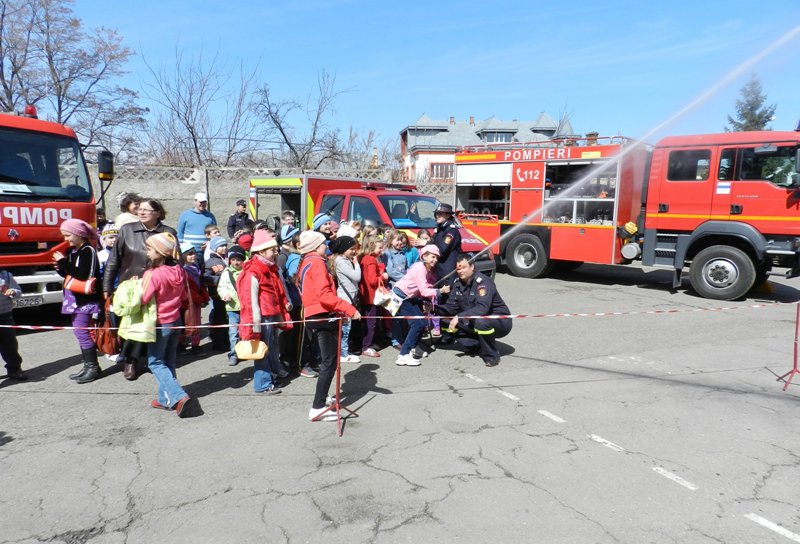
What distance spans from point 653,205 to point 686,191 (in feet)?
2.14

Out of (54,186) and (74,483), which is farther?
(54,186)

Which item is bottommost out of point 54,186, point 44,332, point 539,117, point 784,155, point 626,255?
point 44,332

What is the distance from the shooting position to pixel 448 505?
3.18m

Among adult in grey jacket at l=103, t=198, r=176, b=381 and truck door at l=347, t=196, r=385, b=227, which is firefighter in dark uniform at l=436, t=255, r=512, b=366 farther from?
truck door at l=347, t=196, r=385, b=227

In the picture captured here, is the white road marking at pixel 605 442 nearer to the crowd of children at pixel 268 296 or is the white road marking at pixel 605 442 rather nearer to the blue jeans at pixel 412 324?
the crowd of children at pixel 268 296

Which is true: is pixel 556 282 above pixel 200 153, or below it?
below

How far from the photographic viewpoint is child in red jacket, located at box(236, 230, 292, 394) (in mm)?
4703

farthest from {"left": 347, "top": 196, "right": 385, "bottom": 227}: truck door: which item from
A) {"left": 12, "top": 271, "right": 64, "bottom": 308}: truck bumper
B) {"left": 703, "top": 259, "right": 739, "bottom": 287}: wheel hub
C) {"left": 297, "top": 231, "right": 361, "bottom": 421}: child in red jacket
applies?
{"left": 703, "top": 259, "right": 739, "bottom": 287}: wheel hub

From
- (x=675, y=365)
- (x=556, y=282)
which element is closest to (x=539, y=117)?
(x=556, y=282)

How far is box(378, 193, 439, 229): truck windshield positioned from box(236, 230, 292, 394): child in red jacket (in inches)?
183

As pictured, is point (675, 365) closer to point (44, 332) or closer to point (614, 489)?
point (614, 489)

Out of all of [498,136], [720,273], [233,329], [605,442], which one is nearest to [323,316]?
[233,329]

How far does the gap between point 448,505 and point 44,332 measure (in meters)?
6.75

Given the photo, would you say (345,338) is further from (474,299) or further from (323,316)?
(323,316)
